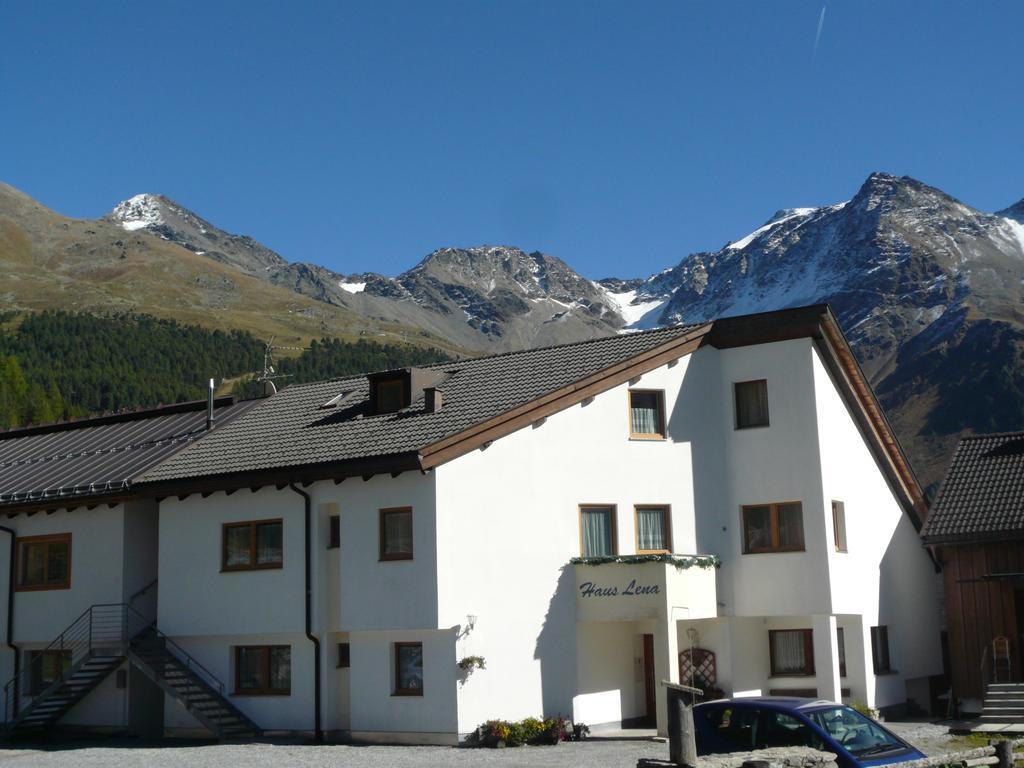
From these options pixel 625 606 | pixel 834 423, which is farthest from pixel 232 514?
pixel 834 423

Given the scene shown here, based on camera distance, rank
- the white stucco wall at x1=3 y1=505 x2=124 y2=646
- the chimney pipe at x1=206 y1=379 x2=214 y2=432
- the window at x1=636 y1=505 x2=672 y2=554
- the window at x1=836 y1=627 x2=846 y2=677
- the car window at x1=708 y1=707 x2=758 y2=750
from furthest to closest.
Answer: the chimney pipe at x1=206 y1=379 x2=214 y2=432 < the white stucco wall at x1=3 y1=505 x2=124 y2=646 < the window at x1=836 y1=627 x2=846 y2=677 < the window at x1=636 y1=505 x2=672 y2=554 < the car window at x1=708 y1=707 x2=758 y2=750

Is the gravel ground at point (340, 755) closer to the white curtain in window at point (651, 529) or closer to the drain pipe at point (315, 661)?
the drain pipe at point (315, 661)

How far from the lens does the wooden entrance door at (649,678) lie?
94.3ft

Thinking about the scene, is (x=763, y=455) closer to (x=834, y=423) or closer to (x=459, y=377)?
(x=834, y=423)

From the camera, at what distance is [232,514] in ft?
94.2

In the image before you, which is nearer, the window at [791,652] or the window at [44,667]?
the window at [791,652]

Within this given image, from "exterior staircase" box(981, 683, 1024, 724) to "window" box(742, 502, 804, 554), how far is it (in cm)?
523

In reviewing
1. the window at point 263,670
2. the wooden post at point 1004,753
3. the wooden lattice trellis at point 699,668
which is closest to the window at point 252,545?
the window at point 263,670

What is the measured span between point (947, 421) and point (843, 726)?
630ft

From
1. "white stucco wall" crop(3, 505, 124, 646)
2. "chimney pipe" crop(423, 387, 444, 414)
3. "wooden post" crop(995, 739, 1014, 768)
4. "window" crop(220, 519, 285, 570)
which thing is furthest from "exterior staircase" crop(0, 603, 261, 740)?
"wooden post" crop(995, 739, 1014, 768)

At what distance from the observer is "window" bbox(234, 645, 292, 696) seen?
2778cm

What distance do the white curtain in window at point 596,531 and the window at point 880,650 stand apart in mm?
7861

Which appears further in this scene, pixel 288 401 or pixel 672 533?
pixel 288 401

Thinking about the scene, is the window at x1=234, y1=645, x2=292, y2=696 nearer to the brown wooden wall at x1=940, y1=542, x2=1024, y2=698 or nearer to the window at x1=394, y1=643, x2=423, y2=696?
the window at x1=394, y1=643, x2=423, y2=696
